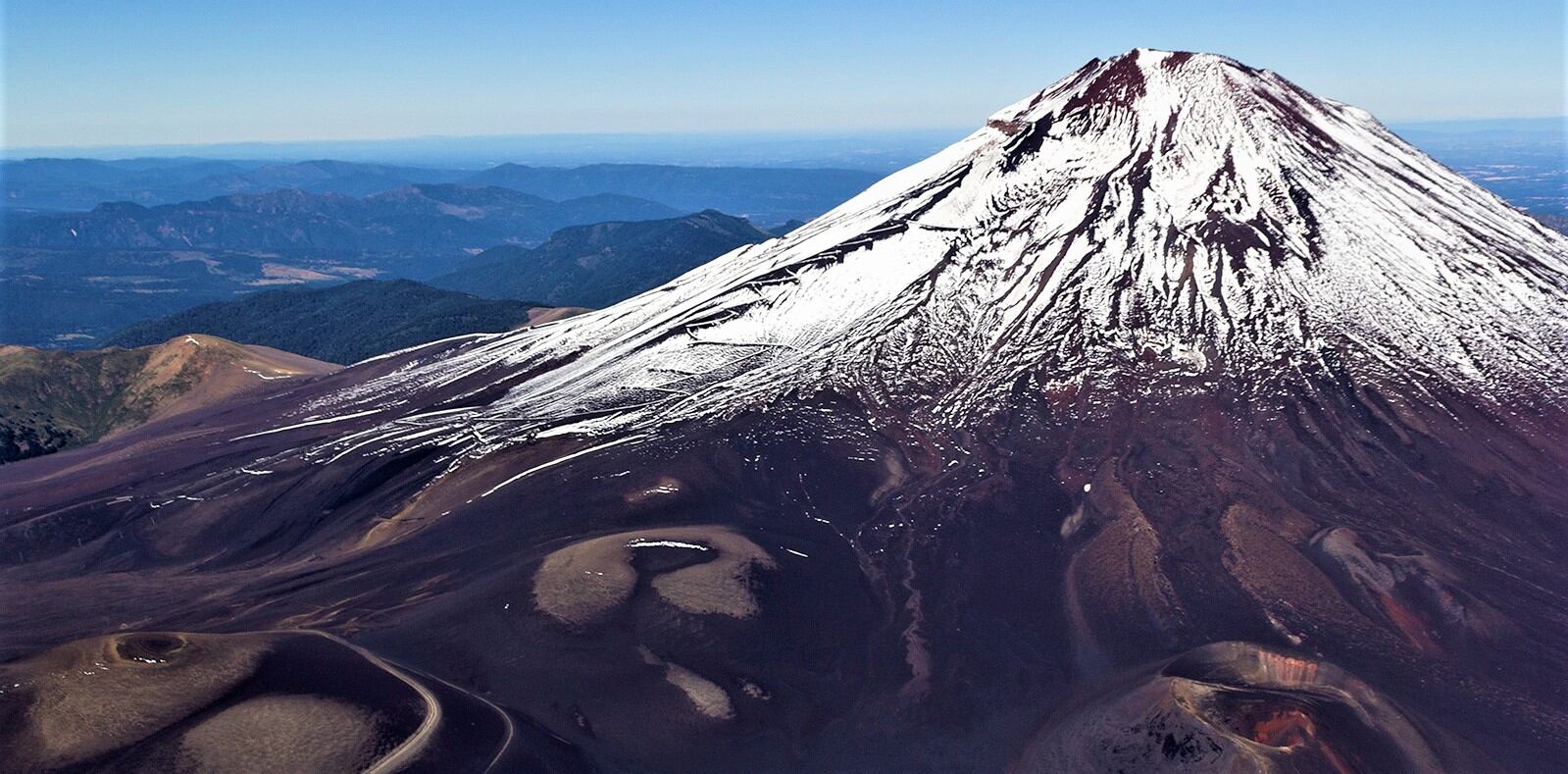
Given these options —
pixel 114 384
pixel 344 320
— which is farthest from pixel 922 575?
pixel 344 320

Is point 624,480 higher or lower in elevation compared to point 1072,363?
lower

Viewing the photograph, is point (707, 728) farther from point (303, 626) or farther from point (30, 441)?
point (30, 441)

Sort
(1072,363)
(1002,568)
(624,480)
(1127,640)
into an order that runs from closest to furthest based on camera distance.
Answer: (1127,640)
(1002,568)
(624,480)
(1072,363)

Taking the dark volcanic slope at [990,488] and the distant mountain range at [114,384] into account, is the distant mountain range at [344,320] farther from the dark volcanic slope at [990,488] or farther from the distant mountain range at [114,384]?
the dark volcanic slope at [990,488]

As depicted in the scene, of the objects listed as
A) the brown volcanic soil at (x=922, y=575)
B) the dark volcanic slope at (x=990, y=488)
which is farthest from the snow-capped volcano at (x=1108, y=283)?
the brown volcanic soil at (x=922, y=575)

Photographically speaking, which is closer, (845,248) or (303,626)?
(303,626)

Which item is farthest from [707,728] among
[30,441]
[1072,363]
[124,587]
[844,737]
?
[30,441]

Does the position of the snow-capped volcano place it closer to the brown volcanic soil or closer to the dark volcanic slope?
the dark volcanic slope
